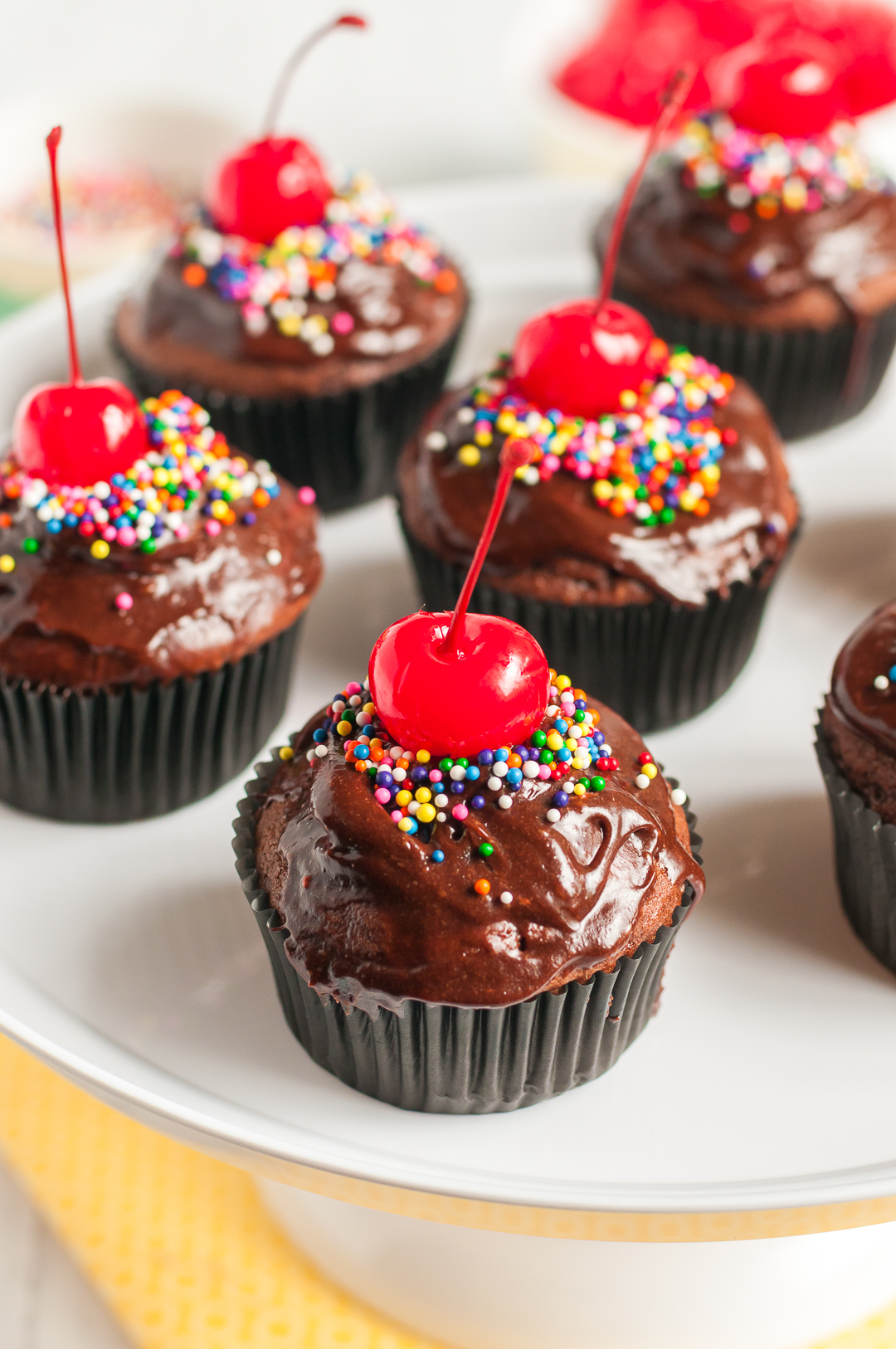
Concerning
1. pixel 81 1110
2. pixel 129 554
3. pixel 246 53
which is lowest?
pixel 81 1110

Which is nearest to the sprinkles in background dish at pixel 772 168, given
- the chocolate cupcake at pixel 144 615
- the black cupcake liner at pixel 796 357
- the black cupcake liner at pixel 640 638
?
the black cupcake liner at pixel 796 357

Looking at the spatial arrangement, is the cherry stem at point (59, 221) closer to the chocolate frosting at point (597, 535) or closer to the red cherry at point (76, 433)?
the red cherry at point (76, 433)

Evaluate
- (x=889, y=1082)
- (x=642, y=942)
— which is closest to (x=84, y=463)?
(x=642, y=942)

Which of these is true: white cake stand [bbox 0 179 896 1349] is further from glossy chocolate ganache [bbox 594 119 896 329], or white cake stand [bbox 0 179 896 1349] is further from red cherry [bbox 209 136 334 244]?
red cherry [bbox 209 136 334 244]

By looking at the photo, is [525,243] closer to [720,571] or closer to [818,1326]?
[720,571]

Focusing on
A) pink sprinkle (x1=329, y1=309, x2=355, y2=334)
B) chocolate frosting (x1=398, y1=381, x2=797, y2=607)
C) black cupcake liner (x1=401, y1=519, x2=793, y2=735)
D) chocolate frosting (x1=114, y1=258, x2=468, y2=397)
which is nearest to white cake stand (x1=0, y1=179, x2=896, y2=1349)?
black cupcake liner (x1=401, y1=519, x2=793, y2=735)
